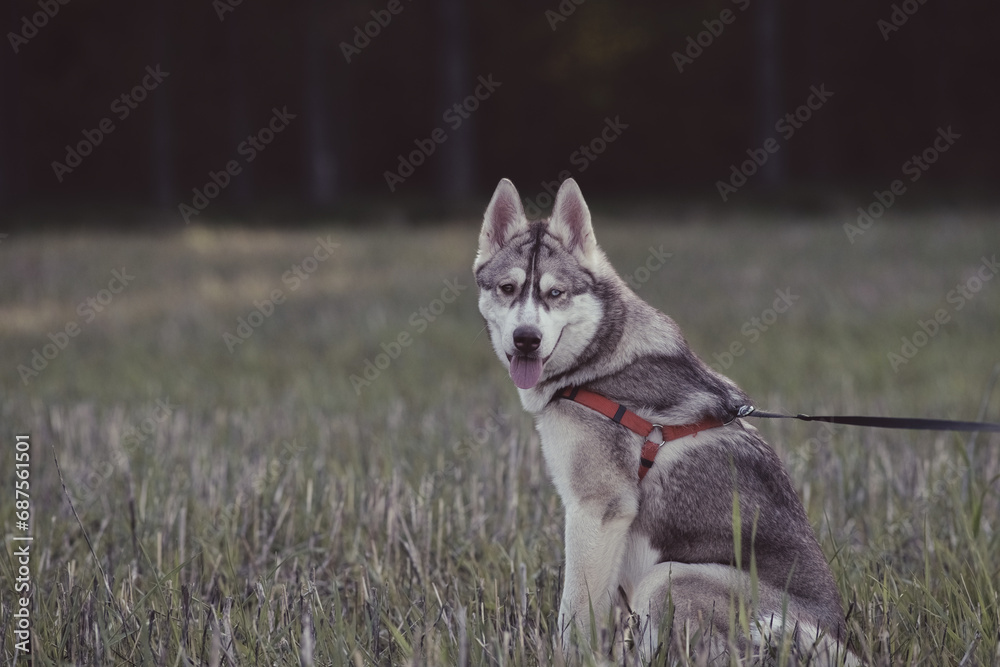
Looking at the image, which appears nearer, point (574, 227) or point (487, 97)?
point (574, 227)

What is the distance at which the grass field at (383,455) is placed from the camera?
2660mm

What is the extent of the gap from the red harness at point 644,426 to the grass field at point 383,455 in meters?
0.57

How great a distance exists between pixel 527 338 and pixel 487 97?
30.5 metres

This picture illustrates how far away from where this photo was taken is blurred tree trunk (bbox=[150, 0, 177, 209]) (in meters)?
26.1

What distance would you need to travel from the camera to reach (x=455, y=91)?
26.1 m

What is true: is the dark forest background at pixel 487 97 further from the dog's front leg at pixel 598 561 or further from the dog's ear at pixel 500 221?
the dog's front leg at pixel 598 561

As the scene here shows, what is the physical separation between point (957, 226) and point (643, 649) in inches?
646

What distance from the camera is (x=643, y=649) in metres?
2.38

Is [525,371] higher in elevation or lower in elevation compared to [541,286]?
lower

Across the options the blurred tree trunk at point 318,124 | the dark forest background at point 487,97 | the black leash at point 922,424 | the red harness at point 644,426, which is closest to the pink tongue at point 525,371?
the red harness at point 644,426

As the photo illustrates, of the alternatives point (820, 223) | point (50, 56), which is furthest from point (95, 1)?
point (820, 223)

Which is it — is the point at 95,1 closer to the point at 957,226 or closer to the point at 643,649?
the point at 957,226

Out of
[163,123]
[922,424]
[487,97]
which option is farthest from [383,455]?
[487,97]

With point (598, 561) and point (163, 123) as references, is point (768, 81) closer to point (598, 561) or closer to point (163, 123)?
point (163, 123)
